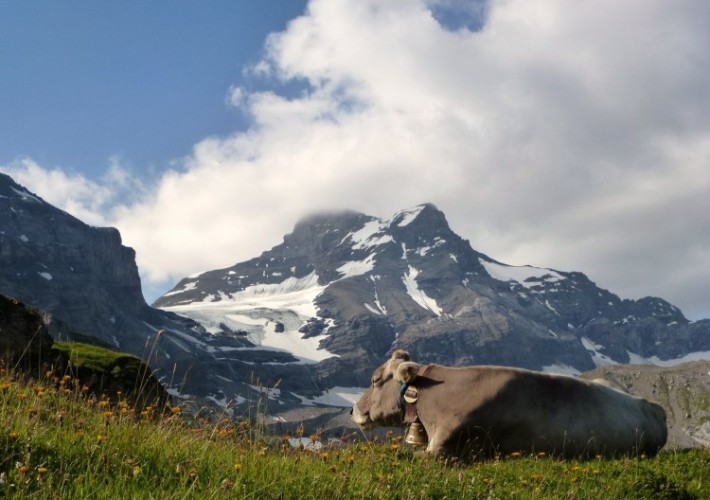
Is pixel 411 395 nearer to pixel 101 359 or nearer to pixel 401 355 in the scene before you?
pixel 401 355

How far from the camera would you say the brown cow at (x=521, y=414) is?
12672mm

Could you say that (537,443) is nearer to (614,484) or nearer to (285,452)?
(614,484)

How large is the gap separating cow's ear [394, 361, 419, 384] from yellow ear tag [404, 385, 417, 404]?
0.20 metres

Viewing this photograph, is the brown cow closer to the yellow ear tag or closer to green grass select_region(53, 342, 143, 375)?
the yellow ear tag

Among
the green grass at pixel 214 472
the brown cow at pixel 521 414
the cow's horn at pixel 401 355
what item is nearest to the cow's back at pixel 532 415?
the brown cow at pixel 521 414

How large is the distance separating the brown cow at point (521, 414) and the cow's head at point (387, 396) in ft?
0.13

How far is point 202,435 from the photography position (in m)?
8.52

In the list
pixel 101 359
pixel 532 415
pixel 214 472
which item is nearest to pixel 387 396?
pixel 532 415

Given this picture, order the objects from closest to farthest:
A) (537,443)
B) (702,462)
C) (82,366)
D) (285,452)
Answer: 1. (285,452)
2. (702,462)
3. (537,443)
4. (82,366)

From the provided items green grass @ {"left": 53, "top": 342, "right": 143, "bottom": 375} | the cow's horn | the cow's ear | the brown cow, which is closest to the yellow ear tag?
the brown cow

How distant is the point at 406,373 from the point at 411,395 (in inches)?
19.0

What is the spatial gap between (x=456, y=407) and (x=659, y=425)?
196 inches

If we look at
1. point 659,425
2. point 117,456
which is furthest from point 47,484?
point 659,425

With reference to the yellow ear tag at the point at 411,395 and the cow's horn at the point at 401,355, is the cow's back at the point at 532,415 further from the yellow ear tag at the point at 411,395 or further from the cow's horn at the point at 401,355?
the cow's horn at the point at 401,355
